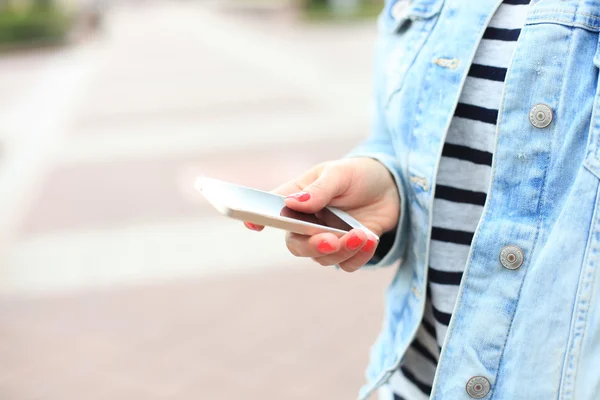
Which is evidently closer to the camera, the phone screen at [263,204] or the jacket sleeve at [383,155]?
the phone screen at [263,204]

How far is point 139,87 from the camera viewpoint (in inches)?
434

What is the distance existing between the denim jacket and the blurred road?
2.36m

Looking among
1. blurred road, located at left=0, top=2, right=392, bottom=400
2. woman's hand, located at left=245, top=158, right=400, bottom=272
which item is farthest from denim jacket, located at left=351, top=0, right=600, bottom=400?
blurred road, located at left=0, top=2, right=392, bottom=400

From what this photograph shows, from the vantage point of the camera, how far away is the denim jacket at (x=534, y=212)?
96 cm

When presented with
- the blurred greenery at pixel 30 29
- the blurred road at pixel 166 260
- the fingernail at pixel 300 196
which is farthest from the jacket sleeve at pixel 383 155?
the blurred greenery at pixel 30 29

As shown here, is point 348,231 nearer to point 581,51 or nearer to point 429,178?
point 429,178

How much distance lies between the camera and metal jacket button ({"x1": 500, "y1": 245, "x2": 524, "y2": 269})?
3.35 feet

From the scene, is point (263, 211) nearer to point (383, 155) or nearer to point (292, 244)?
point (292, 244)

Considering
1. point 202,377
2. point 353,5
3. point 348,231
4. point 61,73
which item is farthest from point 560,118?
point 353,5

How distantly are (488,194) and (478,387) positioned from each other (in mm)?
296

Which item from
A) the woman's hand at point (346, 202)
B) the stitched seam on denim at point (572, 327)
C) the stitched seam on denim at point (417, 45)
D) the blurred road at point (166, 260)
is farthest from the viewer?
the blurred road at point (166, 260)

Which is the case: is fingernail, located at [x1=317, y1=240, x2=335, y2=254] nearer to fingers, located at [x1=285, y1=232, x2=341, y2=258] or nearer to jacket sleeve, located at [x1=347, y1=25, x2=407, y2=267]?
fingers, located at [x1=285, y1=232, x2=341, y2=258]

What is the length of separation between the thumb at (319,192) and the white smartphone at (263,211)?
11 mm

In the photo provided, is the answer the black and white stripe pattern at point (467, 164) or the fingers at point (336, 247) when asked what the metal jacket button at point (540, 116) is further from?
the fingers at point (336, 247)
